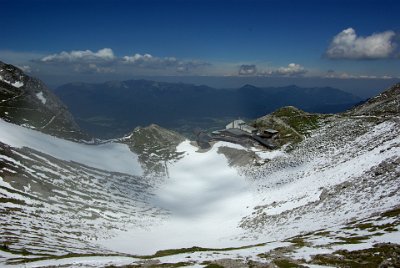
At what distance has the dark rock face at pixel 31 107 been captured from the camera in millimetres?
146125

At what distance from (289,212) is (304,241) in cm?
2310

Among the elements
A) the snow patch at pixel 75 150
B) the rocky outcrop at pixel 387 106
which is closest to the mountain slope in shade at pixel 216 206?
the snow patch at pixel 75 150

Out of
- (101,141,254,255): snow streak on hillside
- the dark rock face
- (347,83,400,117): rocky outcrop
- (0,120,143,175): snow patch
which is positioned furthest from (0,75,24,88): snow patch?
(347,83,400,117): rocky outcrop

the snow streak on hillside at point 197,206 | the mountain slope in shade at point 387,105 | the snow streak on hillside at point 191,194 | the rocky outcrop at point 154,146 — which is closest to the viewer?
the snow streak on hillside at point 191,194

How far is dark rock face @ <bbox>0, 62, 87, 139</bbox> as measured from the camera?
146 meters

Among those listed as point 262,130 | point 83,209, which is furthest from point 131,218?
point 262,130

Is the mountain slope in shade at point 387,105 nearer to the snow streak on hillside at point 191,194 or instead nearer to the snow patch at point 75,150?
the snow streak on hillside at point 191,194

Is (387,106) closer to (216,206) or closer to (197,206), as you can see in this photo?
(216,206)

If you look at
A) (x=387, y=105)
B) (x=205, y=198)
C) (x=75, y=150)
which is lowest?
(x=205, y=198)

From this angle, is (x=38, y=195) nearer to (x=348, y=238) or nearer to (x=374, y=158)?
(x=348, y=238)

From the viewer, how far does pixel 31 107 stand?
170000 mm

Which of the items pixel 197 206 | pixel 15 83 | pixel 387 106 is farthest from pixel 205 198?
pixel 15 83

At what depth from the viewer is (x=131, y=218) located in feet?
258

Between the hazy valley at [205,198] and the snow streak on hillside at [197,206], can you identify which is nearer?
the hazy valley at [205,198]
